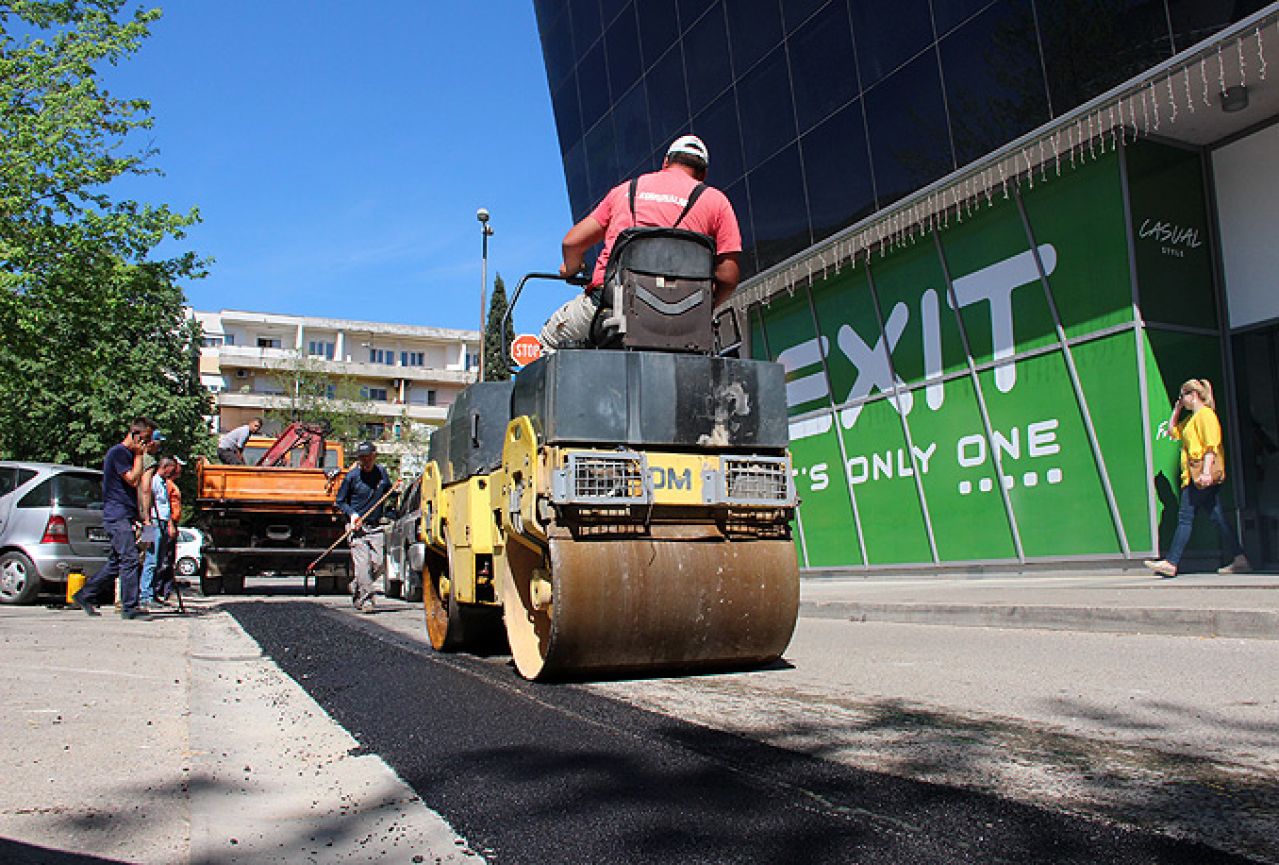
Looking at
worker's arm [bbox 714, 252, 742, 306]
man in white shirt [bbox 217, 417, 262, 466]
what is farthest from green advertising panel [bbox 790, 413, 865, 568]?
worker's arm [bbox 714, 252, 742, 306]

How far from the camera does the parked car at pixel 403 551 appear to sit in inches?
526

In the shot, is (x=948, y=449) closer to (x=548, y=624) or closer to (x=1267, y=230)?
(x=1267, y=230)

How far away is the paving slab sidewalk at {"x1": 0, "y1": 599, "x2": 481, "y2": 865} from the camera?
2143 mm

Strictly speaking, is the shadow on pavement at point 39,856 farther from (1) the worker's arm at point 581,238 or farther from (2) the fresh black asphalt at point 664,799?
(1) the worker's arm at point 581,238

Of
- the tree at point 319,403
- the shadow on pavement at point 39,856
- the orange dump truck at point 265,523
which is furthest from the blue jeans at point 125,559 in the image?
the tree at point 319,403

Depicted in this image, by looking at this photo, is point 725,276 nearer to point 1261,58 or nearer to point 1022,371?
point 1261,58

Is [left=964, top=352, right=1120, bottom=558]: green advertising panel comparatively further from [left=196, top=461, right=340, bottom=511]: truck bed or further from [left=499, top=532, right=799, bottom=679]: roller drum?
[left=196, top=461, right=340, bottom=511]: truck bed

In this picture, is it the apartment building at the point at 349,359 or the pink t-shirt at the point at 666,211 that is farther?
the apartment building at the point at 349,359

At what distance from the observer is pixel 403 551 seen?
13.8 meters

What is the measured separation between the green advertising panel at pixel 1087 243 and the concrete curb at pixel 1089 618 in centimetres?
452

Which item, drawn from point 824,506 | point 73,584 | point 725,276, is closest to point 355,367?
point 824,506

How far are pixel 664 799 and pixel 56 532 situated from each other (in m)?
10.4

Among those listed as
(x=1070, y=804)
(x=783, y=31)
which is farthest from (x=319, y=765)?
(x=783, y=31)

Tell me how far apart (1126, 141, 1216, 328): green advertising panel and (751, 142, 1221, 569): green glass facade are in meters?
0.02
